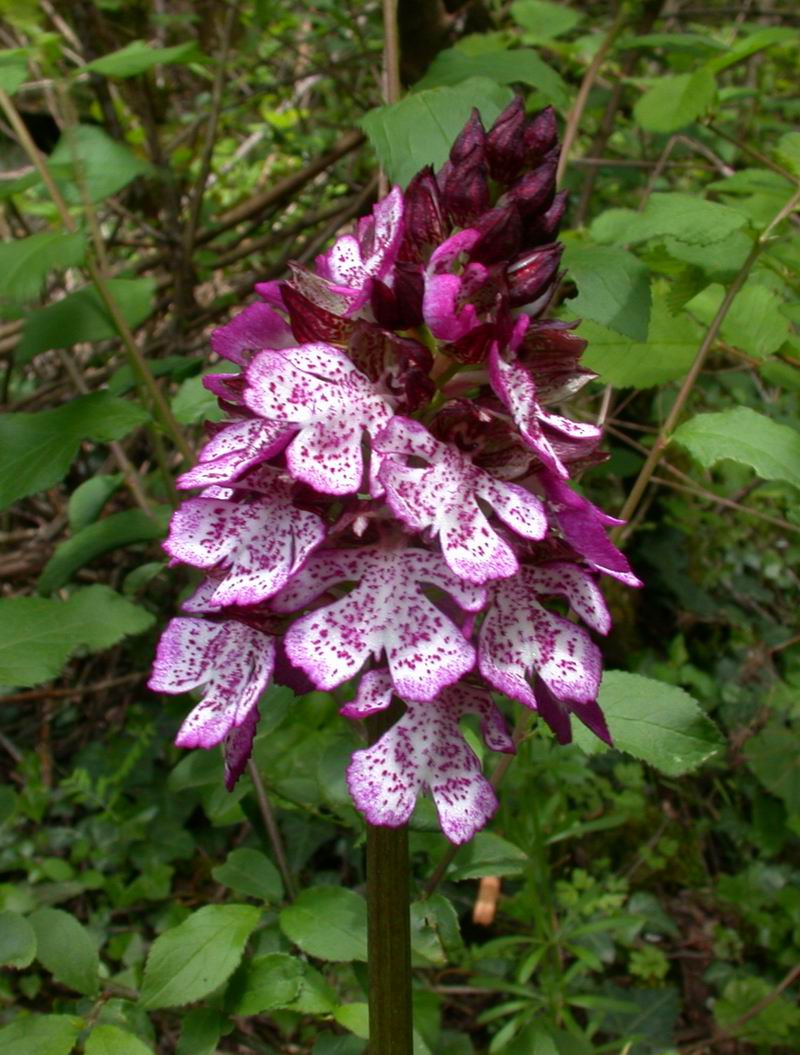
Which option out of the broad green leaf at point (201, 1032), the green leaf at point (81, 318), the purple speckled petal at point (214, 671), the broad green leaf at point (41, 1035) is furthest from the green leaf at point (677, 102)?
the broad green leaf at point (41, 1035)

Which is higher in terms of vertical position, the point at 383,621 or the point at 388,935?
the point at 383,621

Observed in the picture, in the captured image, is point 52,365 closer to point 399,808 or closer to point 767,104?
point 767,104

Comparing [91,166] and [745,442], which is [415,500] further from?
[91,166]

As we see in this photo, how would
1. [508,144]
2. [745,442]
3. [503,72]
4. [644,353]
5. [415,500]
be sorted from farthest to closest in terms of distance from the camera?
[503,72] < [644,353] < [745,442] < [508,144] < [415,500]

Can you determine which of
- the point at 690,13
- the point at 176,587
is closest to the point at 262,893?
the point at 176,587

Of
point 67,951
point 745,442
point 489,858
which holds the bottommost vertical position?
point 489,858

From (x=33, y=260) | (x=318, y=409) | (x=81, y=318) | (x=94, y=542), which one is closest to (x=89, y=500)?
(x=94, y=542)

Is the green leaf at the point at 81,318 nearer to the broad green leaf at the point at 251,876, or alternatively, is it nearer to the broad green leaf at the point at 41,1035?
the broad green leaf at the point at 251,876

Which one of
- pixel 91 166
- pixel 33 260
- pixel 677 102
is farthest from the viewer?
pixel 677 102
